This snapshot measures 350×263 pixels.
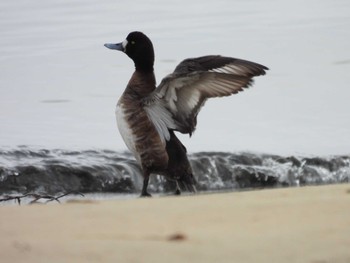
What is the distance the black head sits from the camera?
8398mm

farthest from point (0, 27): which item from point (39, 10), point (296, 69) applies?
point (296, 69)

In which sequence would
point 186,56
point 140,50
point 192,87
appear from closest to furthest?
point 192,87, point 140,50, point 186,56

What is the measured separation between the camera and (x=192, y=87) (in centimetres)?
782

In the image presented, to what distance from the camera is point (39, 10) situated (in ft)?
48.5

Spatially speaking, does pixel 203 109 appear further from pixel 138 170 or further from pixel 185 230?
pixel 185 230

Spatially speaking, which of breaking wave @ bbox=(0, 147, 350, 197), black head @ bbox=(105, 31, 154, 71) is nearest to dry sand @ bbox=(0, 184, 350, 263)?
breaking wave @ bbox=(0, 147, 350, 197)

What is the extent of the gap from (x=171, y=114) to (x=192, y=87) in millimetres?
271

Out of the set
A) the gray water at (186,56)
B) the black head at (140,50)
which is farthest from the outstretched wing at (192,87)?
the gray water at (186,56)

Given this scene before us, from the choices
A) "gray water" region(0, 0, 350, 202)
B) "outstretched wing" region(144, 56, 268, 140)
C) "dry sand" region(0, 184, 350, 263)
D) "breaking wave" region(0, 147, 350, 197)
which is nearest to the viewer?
"dry sand" region(0, 184, 350, 263)

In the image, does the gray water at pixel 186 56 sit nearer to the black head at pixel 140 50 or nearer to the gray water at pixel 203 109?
the gray water at pixel 203 109

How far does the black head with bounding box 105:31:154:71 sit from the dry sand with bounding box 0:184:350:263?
122 inches

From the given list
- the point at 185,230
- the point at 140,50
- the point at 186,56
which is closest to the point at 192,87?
the point at 140,50

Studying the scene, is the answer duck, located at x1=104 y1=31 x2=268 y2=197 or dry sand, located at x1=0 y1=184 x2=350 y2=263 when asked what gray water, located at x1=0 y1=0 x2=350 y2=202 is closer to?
duck, located at x1=104 y1=31 x2=268 y2=197

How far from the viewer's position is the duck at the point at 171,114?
7723 millimetres
